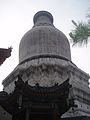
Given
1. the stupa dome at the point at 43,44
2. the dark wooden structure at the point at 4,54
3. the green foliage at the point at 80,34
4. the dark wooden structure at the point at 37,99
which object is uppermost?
the stupa dome at the point at 43,44

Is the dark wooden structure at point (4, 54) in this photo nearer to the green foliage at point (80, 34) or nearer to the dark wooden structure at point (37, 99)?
the dark wooden structure at point (37, 99)

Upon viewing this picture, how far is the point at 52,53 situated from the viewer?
62.8 feet

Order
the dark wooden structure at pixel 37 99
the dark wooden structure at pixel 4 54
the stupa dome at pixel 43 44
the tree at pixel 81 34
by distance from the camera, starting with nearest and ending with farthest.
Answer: the tree at pixel 81 34 < the dark wooden structure at pixel 37 99 < the dark wooden structure at pixel 4 54 < the stupa dome at pixel 43 44

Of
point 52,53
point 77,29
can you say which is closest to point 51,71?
point 52,53

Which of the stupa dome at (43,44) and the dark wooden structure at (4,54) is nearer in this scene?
the dark wooden structure at (4,54)

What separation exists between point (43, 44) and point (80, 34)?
43.5 ft

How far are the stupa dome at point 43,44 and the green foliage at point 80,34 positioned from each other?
38.9 ft

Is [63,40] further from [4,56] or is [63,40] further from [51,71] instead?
[4,56]

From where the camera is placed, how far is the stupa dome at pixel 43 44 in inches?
765

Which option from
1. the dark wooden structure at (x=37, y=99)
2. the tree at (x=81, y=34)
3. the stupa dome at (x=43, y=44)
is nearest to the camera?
the tree at (x=81, y=34)

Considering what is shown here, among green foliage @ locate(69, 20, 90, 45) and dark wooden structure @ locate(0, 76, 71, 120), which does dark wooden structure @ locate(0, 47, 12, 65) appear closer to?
dark wooden structure @ locate(0, 76, 71, 120)

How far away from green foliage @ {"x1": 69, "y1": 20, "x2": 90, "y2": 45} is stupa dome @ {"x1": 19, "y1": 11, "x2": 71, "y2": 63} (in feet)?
38.9

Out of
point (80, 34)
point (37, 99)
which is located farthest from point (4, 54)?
point (80, 34)

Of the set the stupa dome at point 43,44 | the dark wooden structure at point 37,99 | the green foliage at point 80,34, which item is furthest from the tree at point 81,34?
the stupa dome at point 43,44
